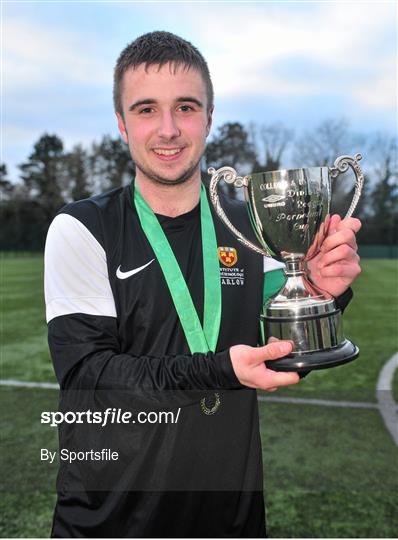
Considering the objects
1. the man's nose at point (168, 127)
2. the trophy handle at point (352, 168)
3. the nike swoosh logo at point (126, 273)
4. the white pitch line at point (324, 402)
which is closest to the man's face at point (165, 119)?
the man's nose at point (168, 127)

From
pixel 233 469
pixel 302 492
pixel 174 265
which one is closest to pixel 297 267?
pixel 174 265

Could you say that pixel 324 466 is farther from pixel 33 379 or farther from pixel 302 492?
pixel 33 379

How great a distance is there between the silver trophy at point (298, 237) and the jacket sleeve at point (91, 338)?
0.25m

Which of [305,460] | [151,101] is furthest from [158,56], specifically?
[305,460]

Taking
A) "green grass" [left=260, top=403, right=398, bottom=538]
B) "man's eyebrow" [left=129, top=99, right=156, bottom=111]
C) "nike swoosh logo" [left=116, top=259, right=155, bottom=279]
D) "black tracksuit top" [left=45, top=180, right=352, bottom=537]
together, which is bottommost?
"green grass" [left=260, top=403, right=398, bottom=538]

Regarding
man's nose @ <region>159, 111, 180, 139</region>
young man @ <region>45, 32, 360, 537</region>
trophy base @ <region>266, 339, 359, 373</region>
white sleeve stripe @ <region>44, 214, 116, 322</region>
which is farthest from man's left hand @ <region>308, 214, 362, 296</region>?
white sleeve stripe @ <region>44, 214, 116, 322</region>

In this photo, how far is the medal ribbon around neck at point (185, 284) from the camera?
5.08 ft

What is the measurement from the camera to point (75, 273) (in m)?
1.49

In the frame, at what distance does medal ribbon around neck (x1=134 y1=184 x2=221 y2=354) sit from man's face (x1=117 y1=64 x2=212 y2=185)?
0.42 feet

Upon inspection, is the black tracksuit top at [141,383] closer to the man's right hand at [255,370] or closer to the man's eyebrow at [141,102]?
the man's right hand at [255,370]

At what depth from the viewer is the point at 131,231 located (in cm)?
164

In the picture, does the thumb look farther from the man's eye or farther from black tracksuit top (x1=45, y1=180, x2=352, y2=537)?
the man's eye

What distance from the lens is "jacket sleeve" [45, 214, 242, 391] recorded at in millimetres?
1325

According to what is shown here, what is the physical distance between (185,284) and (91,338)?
305 mm
